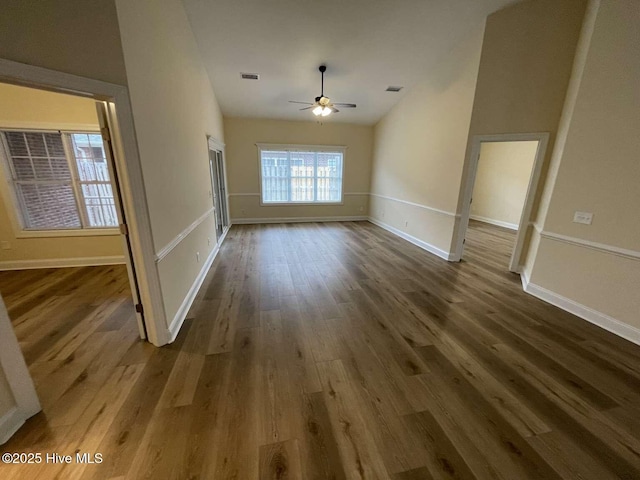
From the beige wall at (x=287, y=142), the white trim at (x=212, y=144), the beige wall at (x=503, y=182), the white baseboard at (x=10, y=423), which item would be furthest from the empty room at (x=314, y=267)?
the beige wall at (x=503, y=182)

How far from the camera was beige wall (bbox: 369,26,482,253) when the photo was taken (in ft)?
13.3

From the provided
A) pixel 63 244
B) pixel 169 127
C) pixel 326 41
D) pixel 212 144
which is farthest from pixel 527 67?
pixel 63 244

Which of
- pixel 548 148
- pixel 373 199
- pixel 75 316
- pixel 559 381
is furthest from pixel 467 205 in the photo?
pixel 75 316

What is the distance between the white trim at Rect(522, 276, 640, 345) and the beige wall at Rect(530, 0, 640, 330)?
4 cm

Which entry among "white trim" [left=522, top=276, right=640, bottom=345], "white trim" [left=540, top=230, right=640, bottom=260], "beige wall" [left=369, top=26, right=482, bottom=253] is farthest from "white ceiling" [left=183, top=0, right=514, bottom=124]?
"white trim" [left=522, top=276, right=640, bottom=345]

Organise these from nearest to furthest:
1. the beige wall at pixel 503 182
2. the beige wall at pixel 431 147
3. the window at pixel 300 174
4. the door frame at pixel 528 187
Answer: the door frame at pixel 528 187
the beige wall at pixel 431 147
the beige wall at pixel 503 182
the window at pixel 300 174

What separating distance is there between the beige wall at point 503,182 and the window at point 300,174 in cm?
413

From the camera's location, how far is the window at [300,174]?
287 inches

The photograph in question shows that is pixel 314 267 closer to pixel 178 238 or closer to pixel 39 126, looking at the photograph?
pixel 178 238

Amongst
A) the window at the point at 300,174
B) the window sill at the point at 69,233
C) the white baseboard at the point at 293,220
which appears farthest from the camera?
the white baseboard at the point at 293,220

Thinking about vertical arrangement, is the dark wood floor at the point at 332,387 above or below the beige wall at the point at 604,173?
below

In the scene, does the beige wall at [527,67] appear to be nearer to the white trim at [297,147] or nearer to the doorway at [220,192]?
the white trim at [297,147]

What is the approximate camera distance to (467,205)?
425cm

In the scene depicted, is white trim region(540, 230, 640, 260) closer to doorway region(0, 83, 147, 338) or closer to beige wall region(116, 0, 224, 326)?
beige wall region(116, 0, 224, 326)
